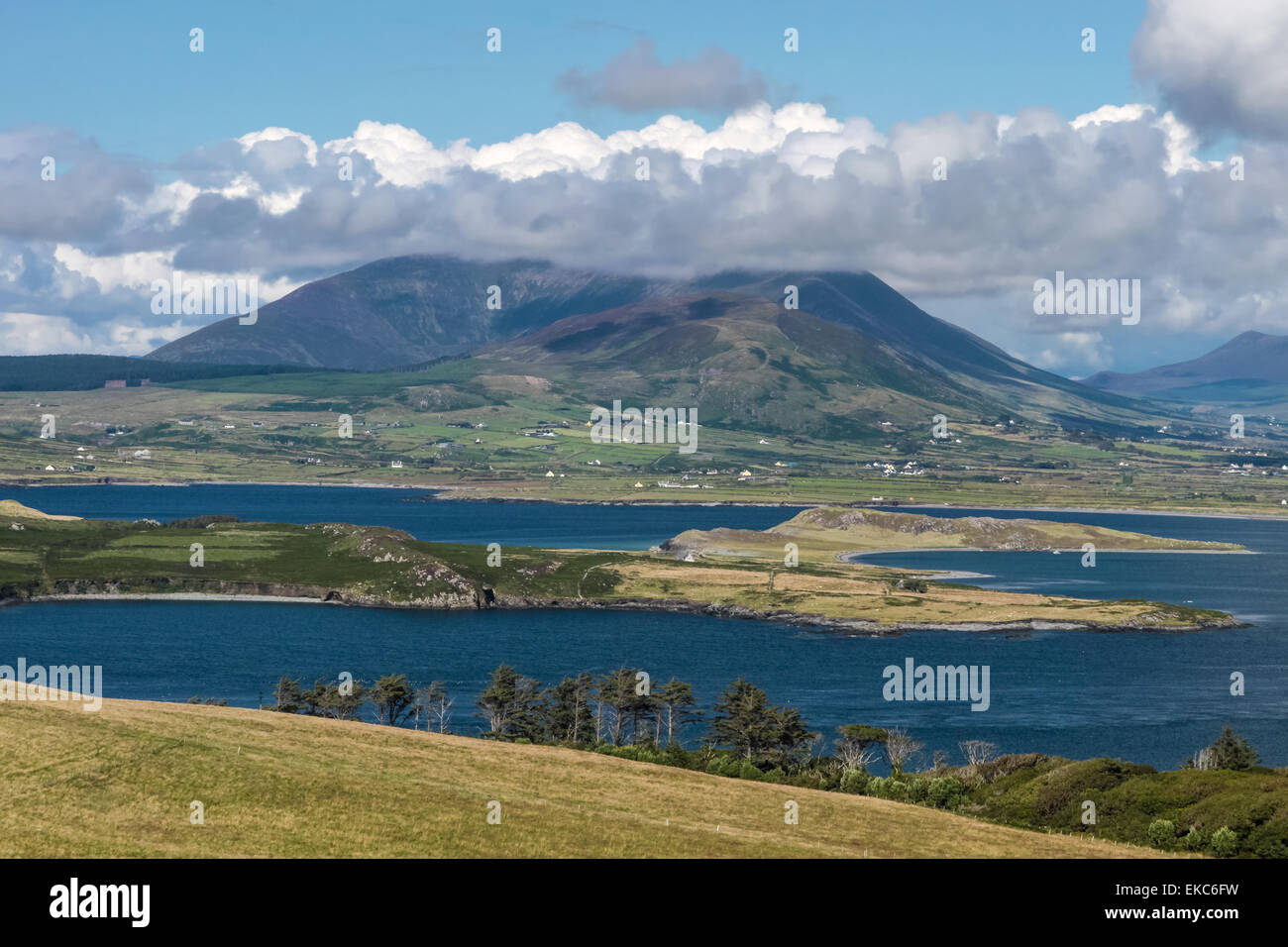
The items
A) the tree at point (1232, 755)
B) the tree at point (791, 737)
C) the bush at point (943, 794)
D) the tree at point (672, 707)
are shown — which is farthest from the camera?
the tree at point (672, 707)

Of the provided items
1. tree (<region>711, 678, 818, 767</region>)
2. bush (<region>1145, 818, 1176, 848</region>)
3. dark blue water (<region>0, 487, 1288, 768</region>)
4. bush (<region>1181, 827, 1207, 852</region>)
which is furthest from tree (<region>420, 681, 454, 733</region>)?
bush (<region>1181, 827, 1207, 852</region>)

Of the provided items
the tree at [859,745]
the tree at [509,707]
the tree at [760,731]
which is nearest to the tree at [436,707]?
the tree at [509,707]

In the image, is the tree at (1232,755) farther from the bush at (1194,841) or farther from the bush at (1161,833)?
the bush at (1194,841)

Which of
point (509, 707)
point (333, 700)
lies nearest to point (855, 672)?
point (509, 707)

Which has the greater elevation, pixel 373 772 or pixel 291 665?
pixel 373 772

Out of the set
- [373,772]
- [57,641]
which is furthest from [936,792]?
[57,641]

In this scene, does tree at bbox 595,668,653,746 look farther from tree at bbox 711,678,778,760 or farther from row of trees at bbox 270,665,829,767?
tree at bbox 711,678,778,760
